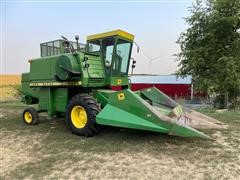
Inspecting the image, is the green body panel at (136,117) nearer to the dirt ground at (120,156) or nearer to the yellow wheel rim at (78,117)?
the dirt ground at (120,156)

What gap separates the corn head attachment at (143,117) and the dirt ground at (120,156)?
1.19ft

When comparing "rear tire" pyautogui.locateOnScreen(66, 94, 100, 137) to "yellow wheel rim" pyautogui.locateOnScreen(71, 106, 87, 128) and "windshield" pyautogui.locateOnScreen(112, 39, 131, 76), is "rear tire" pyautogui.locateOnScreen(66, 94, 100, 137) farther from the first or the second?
"windshield" pyautogui.locateOnScreen(112, 39, 131, 76)

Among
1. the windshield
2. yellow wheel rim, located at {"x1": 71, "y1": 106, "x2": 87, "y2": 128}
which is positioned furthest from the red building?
yellow wheel rim, located at {"x1": 71, "y1": 106, "x2": 87, "y2": 128}

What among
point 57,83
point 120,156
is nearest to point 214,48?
point 57,83

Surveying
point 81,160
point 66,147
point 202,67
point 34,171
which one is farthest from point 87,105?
point 202,67

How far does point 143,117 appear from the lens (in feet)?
16.3

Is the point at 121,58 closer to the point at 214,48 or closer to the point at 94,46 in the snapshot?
the point at 94,46

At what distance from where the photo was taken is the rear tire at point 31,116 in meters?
7.48

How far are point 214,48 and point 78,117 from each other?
12.8 m

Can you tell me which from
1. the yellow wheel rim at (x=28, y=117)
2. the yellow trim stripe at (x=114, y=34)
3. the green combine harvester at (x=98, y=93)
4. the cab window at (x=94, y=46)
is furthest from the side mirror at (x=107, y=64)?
the yellow wheel rim at (x=28, y=117)

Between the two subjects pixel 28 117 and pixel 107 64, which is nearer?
pixel 107 64

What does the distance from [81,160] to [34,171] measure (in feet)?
2.58

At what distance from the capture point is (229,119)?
7.44 meters

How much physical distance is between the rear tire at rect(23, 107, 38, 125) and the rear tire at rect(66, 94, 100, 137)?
1.77 metres
